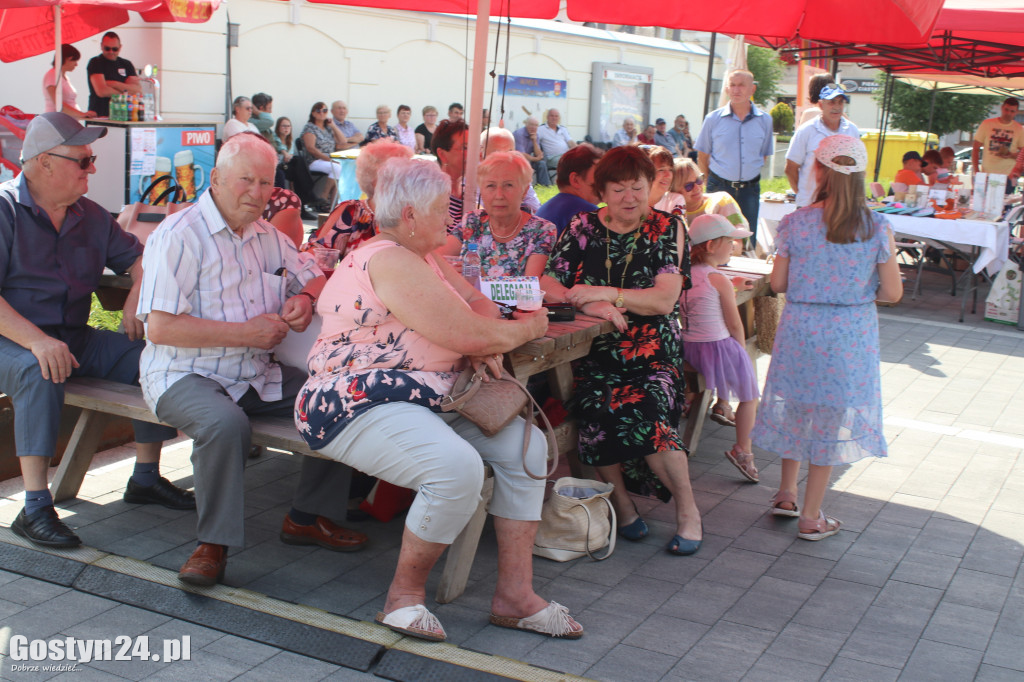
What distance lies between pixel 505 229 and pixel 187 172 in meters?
5.81

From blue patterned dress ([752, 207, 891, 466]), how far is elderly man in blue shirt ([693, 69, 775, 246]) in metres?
5.02

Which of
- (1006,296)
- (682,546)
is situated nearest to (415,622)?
(682,546)

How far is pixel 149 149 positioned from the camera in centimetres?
853

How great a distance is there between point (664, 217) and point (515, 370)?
1.01 meters

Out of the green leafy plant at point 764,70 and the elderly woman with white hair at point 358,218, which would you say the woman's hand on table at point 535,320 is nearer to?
the elderly woman with white hair at point 358,218

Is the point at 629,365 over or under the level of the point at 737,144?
under

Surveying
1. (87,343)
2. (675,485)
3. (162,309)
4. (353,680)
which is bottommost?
(353,680)

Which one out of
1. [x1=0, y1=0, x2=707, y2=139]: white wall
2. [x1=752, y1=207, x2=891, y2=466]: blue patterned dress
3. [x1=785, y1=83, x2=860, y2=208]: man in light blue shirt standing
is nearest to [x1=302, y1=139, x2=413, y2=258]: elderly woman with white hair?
[x1=752, y1=207, x2=891, y2=466]: blue patterned dress

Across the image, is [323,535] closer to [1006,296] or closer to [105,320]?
[105,320]

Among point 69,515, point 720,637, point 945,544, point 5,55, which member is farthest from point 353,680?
point 5,55

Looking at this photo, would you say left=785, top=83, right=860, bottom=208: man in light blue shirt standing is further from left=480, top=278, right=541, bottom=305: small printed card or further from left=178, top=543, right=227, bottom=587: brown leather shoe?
left=178, top=543, right=227, bottom=587: brown leather shoe

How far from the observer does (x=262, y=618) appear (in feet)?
9.86

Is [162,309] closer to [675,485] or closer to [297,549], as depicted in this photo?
[297,549]

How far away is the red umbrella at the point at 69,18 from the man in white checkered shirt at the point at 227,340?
→ 4.35 meters
